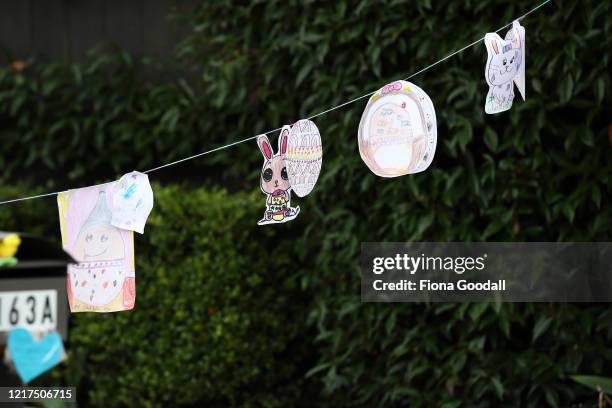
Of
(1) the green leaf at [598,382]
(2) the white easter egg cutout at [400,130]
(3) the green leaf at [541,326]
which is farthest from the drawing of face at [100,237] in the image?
(3) the green leaf at [541,326]

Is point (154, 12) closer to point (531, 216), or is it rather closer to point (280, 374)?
point (280, 374)

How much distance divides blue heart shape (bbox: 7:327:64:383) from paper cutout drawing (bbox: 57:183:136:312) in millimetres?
336

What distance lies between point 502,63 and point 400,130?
355 millimetres

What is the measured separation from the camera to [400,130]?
8.65 ft

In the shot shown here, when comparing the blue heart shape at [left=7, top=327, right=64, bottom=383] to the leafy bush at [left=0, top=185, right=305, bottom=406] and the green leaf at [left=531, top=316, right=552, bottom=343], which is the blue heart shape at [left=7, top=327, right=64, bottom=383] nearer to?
the leafy bush at [left=0, top=185, right=305, bottom=406]

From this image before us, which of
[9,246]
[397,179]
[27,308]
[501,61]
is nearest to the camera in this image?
[501,61]

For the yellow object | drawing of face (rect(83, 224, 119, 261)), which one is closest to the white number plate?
the yellow object

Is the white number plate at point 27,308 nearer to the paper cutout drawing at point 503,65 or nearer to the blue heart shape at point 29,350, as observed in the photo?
the blue heart shape at point 29,350

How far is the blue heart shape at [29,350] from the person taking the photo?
119 inches

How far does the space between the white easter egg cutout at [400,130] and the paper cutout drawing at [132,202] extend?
692 mm

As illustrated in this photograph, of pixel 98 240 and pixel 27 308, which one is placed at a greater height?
pixel 98 240

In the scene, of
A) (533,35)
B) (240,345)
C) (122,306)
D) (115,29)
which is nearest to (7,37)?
(115,29)

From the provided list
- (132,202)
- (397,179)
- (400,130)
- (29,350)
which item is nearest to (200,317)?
(29,350)
